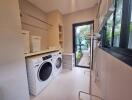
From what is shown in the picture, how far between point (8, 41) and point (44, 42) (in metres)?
1.87

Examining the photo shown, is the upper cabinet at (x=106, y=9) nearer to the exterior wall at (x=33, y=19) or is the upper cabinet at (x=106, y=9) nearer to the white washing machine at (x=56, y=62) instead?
the white washing machine at (x=56, y=62)

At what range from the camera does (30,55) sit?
169 centimetres

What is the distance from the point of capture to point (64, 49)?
353cm

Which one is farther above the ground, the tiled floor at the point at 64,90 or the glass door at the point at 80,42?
the glass door at the point at 80,42

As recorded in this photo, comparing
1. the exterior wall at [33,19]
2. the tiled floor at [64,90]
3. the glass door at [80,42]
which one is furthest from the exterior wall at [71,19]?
the tiled floor at [64,90]

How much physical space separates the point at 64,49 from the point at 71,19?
1289 millimetres

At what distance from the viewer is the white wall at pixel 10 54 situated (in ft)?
3.36

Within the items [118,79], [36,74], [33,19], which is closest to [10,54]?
[36,74]

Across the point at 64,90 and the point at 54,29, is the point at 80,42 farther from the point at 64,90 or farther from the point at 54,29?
the point at 64,90

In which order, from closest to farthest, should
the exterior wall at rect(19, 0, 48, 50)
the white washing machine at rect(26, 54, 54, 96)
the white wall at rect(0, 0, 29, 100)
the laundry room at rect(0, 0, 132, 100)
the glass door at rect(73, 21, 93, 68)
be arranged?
the laundry room at rect(0, 0, 132, 100) < the white wall at rect(0, 0, 29, 100) < the white washing machine at rect(26, 54, 54, 96) < the exterior wall at rect(19, 0, 48, 50) < the glass door at rect(73, 21, 93, 68)

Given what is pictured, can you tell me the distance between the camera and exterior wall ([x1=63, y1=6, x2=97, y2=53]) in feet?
9.73

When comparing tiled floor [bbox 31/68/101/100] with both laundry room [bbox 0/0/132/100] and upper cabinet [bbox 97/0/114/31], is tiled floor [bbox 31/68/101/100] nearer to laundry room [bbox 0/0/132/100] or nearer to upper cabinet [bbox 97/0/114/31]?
laundry room [bbox 0/0/132/100]

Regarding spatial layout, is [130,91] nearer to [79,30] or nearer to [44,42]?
[44,42]

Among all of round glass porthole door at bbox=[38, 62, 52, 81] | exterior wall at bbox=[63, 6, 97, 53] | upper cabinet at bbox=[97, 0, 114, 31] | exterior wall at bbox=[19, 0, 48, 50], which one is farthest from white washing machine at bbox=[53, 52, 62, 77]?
upper cabinet at bbox=[97, 0, 114, 31]
